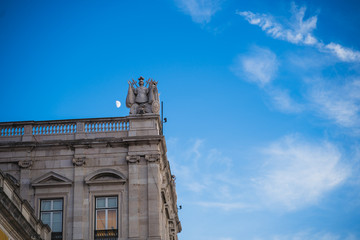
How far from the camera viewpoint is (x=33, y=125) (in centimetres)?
4681

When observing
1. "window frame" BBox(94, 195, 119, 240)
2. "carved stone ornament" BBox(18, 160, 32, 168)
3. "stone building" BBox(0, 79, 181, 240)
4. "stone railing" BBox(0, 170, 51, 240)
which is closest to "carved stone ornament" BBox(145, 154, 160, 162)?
"stone building" BBox(0, 79, 181, 240)

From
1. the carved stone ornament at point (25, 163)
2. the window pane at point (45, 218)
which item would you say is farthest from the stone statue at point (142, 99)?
the window pane at point (45, 218)

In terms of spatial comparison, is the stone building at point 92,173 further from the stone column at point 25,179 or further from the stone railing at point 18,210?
the stone railing at point 18,210

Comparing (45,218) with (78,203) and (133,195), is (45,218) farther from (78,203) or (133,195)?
(133,195)

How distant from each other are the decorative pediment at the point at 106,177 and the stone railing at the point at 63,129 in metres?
2.67

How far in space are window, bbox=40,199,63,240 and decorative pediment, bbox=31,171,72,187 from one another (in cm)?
97

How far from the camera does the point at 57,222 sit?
144 feet

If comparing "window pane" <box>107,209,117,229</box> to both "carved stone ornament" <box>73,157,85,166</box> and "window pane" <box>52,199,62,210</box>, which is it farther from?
"carved stone ornament" <box>73,157,85,166</box>

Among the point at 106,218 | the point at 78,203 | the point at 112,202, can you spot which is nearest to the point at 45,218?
the point at 78,203

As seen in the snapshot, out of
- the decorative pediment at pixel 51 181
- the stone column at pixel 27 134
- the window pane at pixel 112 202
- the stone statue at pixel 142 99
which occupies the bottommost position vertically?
the window pane at pixel 112 202

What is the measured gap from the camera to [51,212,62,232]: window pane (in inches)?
1721

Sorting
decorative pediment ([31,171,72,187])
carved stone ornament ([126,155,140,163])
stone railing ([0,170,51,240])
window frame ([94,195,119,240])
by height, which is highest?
carved stone ornament ([126,155,140,163])

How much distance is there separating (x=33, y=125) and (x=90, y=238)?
28.1ft

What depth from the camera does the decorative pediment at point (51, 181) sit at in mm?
44625
